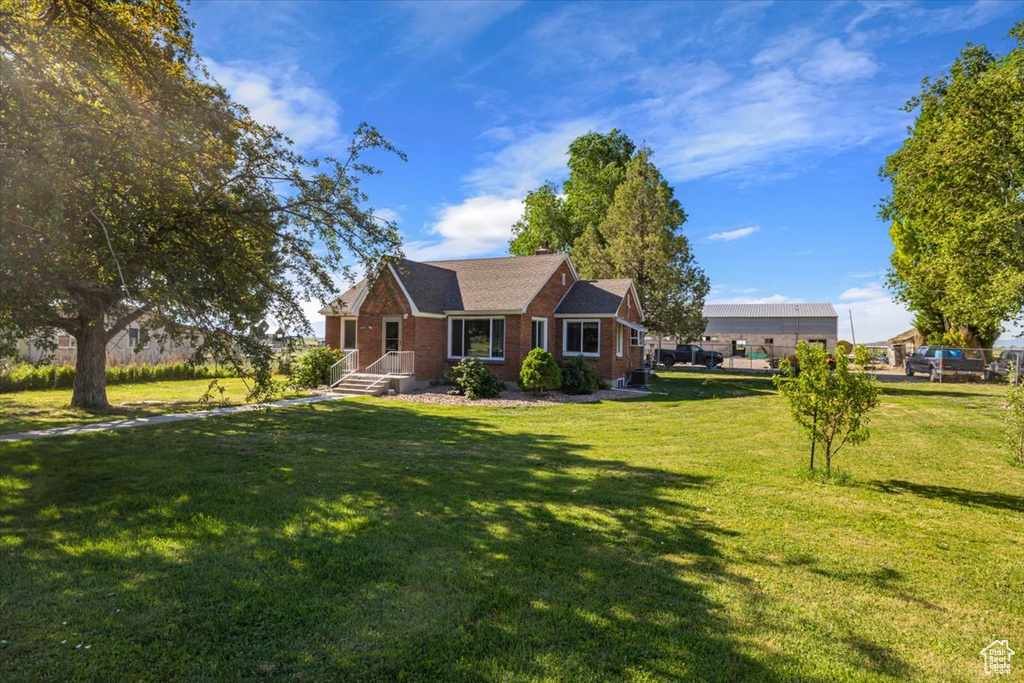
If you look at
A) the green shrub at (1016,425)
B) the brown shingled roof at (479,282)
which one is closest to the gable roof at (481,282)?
the brown shingled roof at (479,282)

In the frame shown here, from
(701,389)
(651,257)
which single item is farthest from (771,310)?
(701,389)

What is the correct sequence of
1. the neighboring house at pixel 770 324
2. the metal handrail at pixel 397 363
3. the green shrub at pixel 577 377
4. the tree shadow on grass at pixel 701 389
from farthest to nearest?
the neighboring house at pixel 770 324 → the metal handrail at pixel 397 363 → the green shrub at pixel 577 377 → the tree shadow on grass at pixel 701 389

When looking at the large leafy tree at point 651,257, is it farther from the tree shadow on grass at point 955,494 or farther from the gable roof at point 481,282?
the tree shadow on grass at point 955,494

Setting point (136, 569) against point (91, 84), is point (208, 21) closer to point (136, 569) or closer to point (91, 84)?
point (91, 84)

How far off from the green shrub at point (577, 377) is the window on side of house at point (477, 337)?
9.03ft

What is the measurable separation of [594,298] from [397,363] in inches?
371

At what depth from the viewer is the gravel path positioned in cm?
1881

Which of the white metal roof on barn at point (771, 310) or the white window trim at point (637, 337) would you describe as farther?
the white metal roof on barn at point (771, 310)

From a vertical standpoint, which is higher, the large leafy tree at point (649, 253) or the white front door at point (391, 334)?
the large leafy tree at point (649, 253)

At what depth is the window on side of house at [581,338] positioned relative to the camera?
23391 mm

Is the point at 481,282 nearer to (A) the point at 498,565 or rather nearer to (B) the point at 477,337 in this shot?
(B) the point at 477,337

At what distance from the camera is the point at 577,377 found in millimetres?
21203

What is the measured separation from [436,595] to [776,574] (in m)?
3.05

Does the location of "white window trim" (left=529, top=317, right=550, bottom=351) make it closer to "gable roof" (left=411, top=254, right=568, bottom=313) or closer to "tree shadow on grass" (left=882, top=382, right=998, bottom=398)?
"gable roof" (left=411, top=254, right=568, bottom=313)
